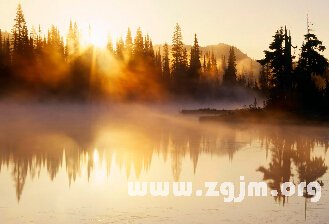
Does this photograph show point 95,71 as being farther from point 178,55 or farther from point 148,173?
point 148,173

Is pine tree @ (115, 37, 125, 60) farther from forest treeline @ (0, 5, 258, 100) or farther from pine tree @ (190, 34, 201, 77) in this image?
pine tree @ (190, 34, 201, 77)

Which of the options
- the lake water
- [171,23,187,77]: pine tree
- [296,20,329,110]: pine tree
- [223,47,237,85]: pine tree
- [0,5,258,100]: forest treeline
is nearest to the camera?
the lake water

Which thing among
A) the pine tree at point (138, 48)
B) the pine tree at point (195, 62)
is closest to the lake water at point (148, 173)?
the pine tree at point (138, 48)

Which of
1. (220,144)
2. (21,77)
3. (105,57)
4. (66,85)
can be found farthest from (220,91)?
(220,144)

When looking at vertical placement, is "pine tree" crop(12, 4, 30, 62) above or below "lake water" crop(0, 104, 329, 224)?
above

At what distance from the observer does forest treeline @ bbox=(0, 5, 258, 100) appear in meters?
106

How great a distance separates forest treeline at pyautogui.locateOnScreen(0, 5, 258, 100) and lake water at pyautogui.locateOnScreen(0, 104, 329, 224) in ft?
217

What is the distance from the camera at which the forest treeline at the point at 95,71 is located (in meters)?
106

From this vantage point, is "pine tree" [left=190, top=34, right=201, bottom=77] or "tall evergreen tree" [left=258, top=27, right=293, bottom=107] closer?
"tall evergreen tree" [left=258, top=27, right=293, bottom=107]

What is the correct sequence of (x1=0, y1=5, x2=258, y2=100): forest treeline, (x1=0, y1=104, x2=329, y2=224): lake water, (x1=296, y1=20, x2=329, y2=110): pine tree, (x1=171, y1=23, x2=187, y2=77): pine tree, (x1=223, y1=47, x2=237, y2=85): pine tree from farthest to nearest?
(x1=223, y1=47, x2=237, y2=85): pine tree, (x1=171, y1=23, x2=187, y2=77): pine tree, (x1=0, y1=5, x2=258, y2=100): forest treeline, (x1=296, y1=20, x2=329, y2=110): pine tree, (x1=0, y1=104, x2=329, y2=224): lake water

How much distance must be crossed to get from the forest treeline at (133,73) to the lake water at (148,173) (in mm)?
24255

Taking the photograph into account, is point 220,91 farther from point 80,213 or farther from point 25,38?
point 80,213

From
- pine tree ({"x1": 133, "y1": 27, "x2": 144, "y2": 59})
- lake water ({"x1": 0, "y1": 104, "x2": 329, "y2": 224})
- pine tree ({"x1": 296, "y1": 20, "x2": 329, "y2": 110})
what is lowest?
lake water ({"x1": 0, "y1": 104, "x2": 329, "y2": 224})

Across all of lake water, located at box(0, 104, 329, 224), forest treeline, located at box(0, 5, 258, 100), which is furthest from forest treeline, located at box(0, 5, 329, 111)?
lake water, located at box(0, 104, 329, 224)
